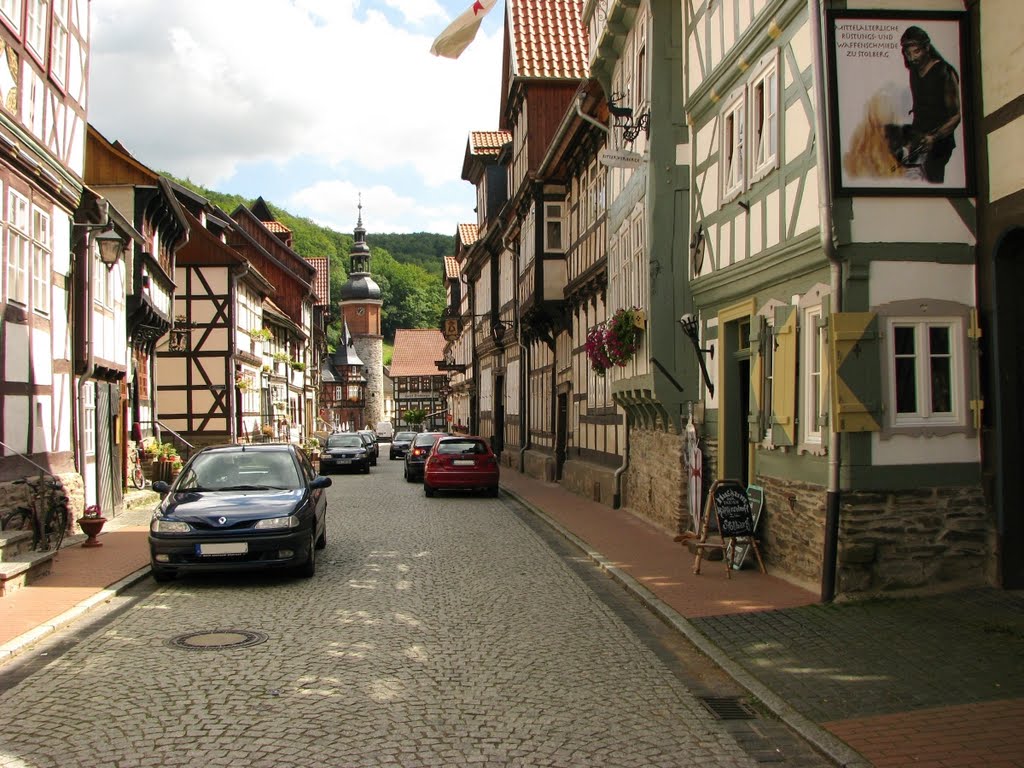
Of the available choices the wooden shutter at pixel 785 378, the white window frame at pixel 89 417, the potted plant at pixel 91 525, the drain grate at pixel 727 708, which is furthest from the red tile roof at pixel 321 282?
the drain grate at pixel 727 708

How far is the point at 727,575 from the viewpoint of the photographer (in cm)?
1131

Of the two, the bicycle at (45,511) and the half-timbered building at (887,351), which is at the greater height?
the half-timbered building at (887,351)

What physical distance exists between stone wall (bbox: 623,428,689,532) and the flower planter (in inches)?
312

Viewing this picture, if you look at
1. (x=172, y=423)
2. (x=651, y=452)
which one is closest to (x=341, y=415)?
(x=172, y=423)

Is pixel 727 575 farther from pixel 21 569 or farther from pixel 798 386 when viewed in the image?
pixel 21 569

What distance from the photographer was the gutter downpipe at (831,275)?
9523mm

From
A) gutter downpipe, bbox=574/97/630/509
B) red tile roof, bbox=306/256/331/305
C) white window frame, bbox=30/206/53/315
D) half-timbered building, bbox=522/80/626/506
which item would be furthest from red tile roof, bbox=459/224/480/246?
white window frame, bbox=30/206/53/315

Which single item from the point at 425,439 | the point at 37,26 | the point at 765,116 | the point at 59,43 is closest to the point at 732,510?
the point at 765,116

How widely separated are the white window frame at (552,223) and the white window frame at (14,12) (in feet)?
50.9

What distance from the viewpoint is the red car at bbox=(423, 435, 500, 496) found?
24422 millimetres

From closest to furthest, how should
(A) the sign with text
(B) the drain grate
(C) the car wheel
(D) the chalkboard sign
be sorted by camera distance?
(B) the drain grate → (D) the chalkboard sign → (C) the car wheel → (A) the sign with text

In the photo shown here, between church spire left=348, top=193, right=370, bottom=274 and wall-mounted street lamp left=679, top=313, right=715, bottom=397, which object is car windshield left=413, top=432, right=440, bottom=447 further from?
church spire left=348, top=193, right=370, bottom=274

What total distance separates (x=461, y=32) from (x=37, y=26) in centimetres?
568

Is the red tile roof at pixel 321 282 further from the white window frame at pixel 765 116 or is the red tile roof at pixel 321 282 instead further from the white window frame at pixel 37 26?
the white window frame at pixel 765 116
